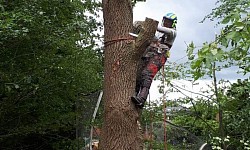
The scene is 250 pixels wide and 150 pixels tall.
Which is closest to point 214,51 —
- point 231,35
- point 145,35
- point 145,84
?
point 231,35

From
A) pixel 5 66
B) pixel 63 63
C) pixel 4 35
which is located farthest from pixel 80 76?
pixel 4 35

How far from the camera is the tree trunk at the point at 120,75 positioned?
214 centimetres

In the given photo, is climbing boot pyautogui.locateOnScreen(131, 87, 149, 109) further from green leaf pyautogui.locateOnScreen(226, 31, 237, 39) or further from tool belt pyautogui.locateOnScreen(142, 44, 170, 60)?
green leaf pyautogui.locateOnScreen(226, 31, 237, 39)

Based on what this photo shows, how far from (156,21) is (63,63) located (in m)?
1.39

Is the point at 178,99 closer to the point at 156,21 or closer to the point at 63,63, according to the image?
the point at 63,63

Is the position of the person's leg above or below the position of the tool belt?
below

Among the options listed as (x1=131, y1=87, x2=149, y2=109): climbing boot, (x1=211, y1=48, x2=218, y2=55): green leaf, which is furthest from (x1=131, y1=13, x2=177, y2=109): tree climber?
(x1=211, y1=48, x2=218, y2=55): green leaf

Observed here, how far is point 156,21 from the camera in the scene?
2.20 meters

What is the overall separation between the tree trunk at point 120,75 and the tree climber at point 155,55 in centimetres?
8

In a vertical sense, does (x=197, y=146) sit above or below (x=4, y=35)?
below

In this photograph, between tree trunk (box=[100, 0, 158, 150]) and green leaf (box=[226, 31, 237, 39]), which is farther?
tree trunk (box=[100, 0, 158, 150])

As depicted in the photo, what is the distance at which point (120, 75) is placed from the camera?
7.32ft

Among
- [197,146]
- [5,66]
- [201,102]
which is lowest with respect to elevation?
[197,146]

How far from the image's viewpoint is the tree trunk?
214 cm
